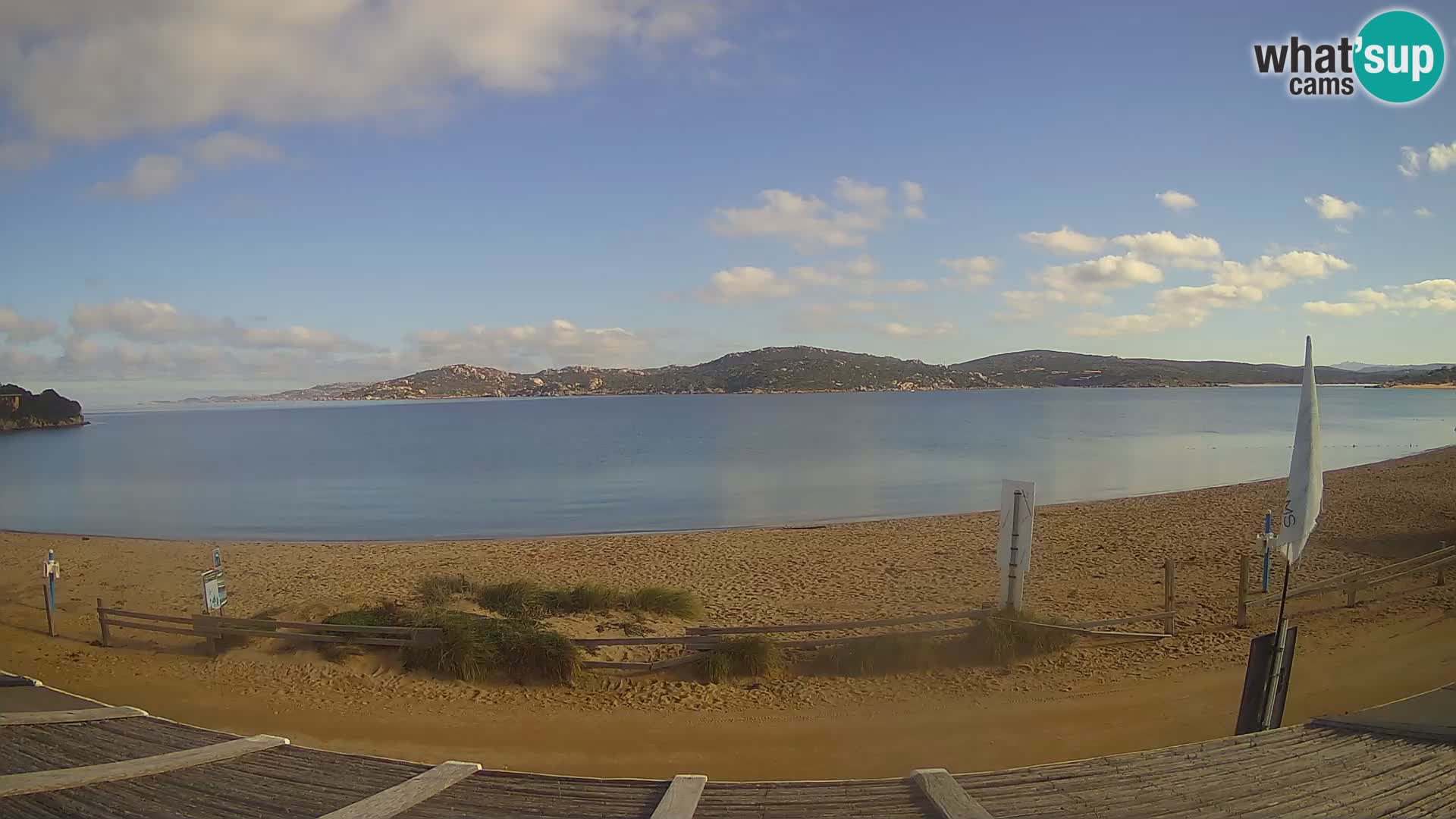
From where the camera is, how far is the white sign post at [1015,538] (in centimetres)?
912

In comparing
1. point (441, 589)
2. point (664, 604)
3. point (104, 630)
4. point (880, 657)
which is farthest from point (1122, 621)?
A: point (104, 630)

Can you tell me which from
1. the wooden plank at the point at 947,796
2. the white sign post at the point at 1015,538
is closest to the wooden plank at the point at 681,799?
the wooden plank at the point at 947,796

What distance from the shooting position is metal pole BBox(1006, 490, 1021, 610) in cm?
921

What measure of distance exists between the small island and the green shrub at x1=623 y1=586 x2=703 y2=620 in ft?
465

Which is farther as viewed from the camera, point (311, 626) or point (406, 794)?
point (311, 626)

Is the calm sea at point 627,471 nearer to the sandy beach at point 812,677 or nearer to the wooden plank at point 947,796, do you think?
the sandy beach at point 812,677

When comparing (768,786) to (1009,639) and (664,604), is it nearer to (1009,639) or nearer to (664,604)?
(1009,639)

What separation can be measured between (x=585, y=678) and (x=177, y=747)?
14.8 feet

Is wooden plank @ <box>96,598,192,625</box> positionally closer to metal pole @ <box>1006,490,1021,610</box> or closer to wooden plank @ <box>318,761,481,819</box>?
wooden plank @ <box>318,761,481,819</box>

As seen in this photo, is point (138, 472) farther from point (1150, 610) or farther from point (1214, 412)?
point (1214, 412)

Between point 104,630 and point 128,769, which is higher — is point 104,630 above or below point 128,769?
below

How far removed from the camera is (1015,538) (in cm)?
925

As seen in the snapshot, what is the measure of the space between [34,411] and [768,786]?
159177mm

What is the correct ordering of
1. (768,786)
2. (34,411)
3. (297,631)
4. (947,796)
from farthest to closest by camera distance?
(34,411) < (297,631) < (768,786) < (947,796)
